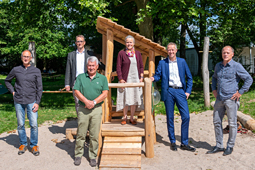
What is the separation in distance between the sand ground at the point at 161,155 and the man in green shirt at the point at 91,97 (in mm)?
595

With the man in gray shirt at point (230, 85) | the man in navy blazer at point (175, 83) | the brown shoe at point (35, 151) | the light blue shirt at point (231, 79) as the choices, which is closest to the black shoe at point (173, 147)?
the man in navy blazer at point (175, 83)

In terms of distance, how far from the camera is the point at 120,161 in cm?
429

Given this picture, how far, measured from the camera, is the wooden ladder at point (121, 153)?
4.22m

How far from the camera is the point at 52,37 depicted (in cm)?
3039

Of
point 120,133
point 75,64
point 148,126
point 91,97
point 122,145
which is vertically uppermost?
point 75,64

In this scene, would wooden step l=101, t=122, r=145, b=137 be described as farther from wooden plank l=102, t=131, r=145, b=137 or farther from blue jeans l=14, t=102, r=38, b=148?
blue jeans l=14, t=102, r=38, b=148

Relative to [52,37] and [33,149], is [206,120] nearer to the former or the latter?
[33,149]

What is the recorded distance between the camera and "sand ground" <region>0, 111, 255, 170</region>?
4.30m

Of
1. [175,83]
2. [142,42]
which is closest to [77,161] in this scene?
[175,83]

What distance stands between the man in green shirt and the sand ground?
1.95 ft

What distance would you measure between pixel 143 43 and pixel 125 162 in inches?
103

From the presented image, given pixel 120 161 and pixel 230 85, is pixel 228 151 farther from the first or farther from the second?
pixel 120 161

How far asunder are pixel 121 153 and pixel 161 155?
0.90m

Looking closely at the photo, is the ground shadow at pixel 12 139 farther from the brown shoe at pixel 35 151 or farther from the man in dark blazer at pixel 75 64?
the man in dark blazer at pixel 75 64
